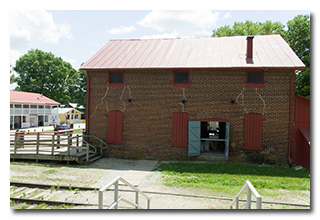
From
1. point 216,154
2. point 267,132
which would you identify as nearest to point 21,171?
point 216,154

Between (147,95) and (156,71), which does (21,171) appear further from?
(156,71)

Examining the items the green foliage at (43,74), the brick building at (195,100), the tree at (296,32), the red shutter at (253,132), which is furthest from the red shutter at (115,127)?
the green foliage at (43,74)

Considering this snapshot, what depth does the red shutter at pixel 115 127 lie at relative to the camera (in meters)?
12.5

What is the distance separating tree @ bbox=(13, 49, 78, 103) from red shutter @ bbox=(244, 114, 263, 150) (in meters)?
52.2

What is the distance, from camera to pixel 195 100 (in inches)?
468

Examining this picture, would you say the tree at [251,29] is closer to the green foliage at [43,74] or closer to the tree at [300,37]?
the tree at [300,37]

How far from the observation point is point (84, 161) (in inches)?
439

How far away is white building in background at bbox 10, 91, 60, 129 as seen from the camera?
3234 cm

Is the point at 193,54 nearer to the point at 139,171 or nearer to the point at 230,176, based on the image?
the point at 230,176

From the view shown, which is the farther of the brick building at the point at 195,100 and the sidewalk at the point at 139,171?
the brick building at the point at 195,100

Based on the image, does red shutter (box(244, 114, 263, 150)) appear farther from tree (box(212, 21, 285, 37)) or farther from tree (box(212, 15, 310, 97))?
tree (box(212, 21, 285, 37))

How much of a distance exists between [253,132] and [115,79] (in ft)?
27.7

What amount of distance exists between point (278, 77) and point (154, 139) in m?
7.53

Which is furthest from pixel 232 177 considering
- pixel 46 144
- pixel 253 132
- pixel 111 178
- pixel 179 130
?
pixel 46 144
